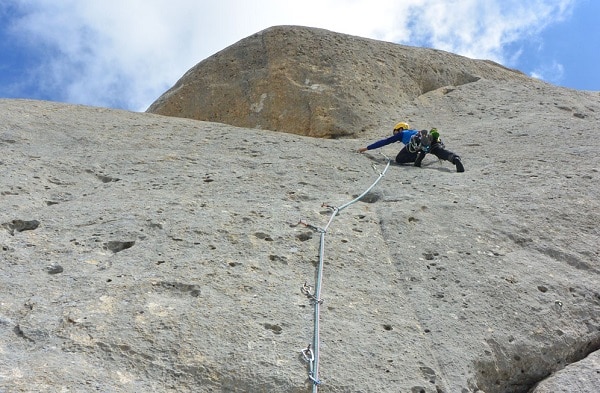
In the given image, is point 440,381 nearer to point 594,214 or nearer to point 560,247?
point 560,247

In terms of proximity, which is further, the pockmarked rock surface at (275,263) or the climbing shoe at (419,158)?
the climbing shoe at (419,158)

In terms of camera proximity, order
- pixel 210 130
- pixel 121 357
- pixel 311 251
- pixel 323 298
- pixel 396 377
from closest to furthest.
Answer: pixel 121 357, pixel 396 377, pixel 323 298, pixel 311 251, pixel 210 130

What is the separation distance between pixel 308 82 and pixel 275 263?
17.2 ft

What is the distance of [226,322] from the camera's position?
13.4ft

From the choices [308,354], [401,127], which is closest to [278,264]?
[308,354]

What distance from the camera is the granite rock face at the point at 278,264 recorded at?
384 centimetres

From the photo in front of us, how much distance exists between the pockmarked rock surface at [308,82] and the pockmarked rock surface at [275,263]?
5.95 feet

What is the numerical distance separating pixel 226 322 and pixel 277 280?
64 centimetres

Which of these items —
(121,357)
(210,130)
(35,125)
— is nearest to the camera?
(121,357)

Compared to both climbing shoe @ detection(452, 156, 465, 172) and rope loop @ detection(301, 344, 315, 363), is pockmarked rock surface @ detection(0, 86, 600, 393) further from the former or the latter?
climbing shoe @ detection(452, 156, 465, 172)

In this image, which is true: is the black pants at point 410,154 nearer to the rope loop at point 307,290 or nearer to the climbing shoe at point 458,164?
the climbing shoe at point 458,164

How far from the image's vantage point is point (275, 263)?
4855 millimetres

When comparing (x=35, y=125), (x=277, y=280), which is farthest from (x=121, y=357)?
(x=35, y=125)

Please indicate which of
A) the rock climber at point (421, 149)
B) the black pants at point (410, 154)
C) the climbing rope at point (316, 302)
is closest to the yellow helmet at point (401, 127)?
the rock climber at point (421, 149)
